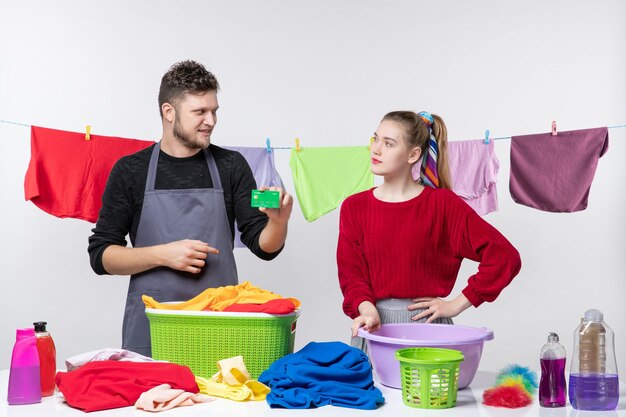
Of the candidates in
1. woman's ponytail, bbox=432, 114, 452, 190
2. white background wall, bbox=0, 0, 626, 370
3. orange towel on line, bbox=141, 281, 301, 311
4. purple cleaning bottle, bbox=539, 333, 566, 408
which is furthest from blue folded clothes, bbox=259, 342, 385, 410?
white background wall, bbox=0, 0, 626, 370

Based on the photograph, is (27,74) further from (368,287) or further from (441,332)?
(441,332)

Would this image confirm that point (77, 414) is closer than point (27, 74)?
Yes

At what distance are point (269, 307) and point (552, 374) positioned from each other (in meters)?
0.74

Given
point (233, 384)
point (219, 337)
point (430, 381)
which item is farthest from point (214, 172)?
point (430, 381)

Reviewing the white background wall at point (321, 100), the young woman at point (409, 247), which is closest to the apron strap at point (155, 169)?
the young woman at point (409, 247)

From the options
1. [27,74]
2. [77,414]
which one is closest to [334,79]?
[27,74]

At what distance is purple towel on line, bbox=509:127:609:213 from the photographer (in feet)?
13.9

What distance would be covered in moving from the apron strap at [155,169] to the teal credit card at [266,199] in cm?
61

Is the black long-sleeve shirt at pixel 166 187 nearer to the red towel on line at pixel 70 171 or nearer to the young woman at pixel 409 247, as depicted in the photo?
the young woman at pixel 409 247

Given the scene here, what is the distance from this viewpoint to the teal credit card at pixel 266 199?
242cm

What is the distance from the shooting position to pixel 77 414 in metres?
1.94

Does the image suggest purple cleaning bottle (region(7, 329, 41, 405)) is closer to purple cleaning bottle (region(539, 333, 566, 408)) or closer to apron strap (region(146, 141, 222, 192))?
apron strap (region(146, 141, 222, 192))

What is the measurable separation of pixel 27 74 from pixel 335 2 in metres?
1.97

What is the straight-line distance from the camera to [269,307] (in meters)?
2.13
